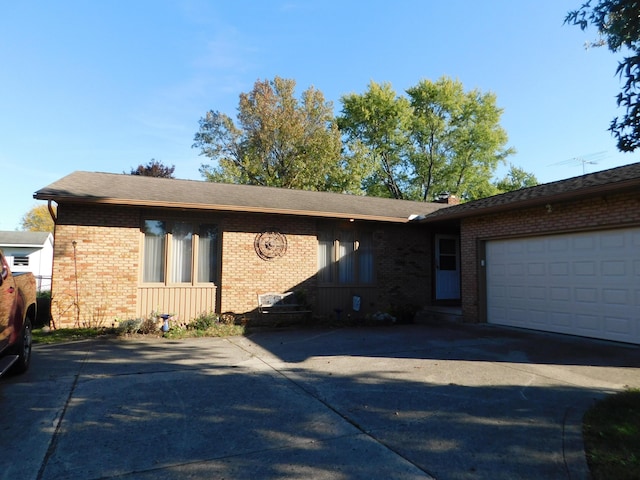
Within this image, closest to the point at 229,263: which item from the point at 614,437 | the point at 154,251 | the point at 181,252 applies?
the point at 181,252

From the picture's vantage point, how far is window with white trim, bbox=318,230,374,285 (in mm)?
11898

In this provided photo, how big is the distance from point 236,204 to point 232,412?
6744 mm

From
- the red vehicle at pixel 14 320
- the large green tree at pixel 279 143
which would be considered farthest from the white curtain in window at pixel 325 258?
the large green tree at pixel 279 143

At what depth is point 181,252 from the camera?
33.9ft

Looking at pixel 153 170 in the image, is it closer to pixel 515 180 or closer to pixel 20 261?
pixel 20 261

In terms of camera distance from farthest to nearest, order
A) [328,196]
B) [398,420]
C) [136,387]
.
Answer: [328,196], [136,387], [398,420]

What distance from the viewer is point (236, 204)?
34.2 feet

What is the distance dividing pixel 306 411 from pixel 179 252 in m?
6.93

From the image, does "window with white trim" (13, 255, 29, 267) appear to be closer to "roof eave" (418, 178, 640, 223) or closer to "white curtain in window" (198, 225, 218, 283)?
"white curtain in window" (198, 225, 218, 283)

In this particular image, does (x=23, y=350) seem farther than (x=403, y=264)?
No

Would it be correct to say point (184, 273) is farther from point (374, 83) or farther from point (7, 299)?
point (374, 83)

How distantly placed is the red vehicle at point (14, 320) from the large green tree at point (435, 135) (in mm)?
30032

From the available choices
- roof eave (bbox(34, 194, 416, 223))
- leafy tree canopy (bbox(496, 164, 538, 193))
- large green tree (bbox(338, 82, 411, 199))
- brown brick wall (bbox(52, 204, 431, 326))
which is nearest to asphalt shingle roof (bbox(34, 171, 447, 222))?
roof eave (bbox(34, 194, 416, 223))

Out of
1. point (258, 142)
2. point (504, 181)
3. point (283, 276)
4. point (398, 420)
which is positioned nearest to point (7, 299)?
point (398, 420)
